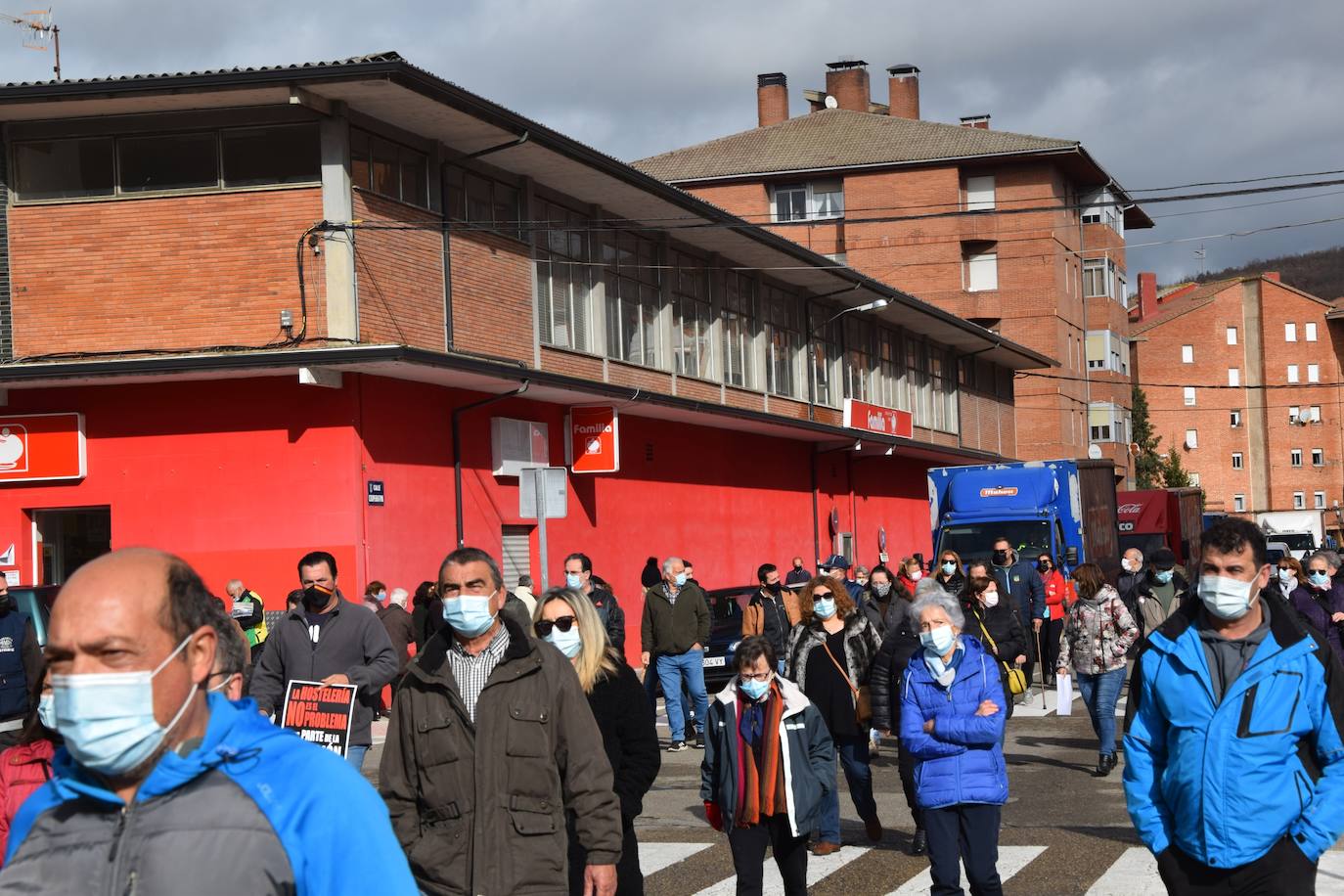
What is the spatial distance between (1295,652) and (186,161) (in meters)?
18.6

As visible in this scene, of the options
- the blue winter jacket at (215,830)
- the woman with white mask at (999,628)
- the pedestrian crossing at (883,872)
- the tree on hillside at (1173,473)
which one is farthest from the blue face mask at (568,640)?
the tree on hillside at (1173,473)

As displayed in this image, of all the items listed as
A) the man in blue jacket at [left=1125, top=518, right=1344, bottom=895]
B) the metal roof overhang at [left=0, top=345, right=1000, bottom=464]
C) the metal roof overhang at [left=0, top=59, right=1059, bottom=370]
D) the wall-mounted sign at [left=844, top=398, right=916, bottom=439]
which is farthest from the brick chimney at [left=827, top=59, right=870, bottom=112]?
the man in blue jacket at [left=1125, top=518, right=1344, bottom=895]

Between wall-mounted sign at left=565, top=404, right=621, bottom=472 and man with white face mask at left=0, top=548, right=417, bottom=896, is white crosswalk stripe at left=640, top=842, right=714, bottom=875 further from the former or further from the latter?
wall-mounted sign at left=565, top=404, right=621, bottom=472

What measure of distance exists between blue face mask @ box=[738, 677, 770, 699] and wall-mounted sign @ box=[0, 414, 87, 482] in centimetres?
1565

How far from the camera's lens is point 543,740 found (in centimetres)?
536

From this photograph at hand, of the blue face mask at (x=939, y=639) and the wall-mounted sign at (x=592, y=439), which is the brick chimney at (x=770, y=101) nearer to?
the wall-mounted sign at (x=592, y=439)

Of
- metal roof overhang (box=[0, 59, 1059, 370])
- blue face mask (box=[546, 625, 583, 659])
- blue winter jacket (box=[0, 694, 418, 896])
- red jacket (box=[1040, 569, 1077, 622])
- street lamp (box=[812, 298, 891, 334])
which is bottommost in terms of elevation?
red jacket (box=[1040, 569, 1077, 622])

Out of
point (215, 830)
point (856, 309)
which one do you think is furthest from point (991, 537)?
point (215, 830)

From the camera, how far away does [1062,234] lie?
6119 cm

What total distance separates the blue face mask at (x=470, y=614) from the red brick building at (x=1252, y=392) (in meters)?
99.2

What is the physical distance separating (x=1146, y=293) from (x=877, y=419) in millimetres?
73020

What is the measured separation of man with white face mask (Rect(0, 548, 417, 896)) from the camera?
2.50m

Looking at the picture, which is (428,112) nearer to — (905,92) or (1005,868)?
(1005,868)

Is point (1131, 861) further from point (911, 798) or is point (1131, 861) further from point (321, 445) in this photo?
point (321, 445)
